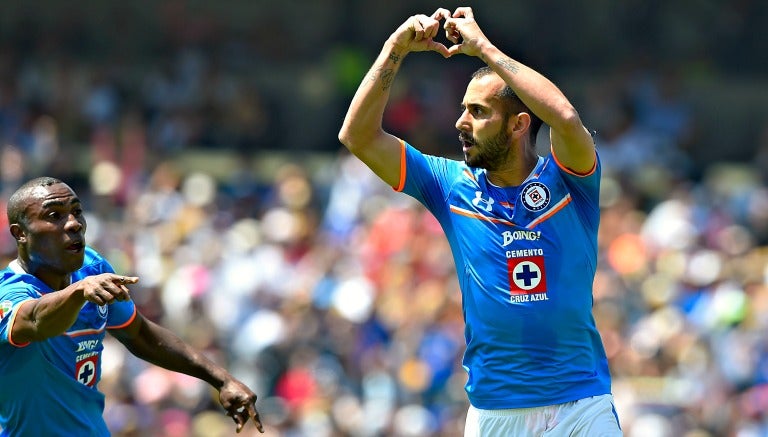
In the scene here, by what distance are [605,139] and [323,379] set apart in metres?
5.90

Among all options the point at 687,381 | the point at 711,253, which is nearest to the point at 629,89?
the point at 711,253

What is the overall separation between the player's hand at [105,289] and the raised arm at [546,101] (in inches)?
77.4

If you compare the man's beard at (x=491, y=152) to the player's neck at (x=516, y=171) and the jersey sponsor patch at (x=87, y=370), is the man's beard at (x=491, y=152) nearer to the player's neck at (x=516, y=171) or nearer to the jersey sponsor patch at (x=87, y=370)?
the player's neck at (x=516, y=171)

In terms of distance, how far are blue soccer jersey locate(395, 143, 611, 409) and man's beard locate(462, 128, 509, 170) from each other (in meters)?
0.14

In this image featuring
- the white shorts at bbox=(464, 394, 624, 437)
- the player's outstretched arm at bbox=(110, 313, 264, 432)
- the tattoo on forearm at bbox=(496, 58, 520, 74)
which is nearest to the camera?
the tattoo on forearm at bbox=(496, 58, 520, 74)

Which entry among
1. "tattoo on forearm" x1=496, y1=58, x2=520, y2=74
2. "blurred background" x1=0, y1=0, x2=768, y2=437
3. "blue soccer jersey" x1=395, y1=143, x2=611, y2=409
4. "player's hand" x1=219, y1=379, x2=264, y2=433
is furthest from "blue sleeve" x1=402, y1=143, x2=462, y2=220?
"blurred background" x1=0, y1=0, x2=768, y2=437

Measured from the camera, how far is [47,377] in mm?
6527

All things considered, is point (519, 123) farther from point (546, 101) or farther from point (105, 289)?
point (105, 289)

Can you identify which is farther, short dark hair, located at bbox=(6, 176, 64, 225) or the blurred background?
the blurred background

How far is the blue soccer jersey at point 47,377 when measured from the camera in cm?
647

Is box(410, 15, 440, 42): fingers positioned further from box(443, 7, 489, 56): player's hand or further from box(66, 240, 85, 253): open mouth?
box(66, 240, 85, 253): open mouth

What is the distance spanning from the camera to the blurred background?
13.4m

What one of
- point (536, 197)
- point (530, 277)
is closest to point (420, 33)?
point (536, 197)

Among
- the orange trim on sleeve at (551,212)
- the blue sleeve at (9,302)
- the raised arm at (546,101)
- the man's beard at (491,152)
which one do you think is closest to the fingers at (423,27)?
the raised arm at (546,101)
